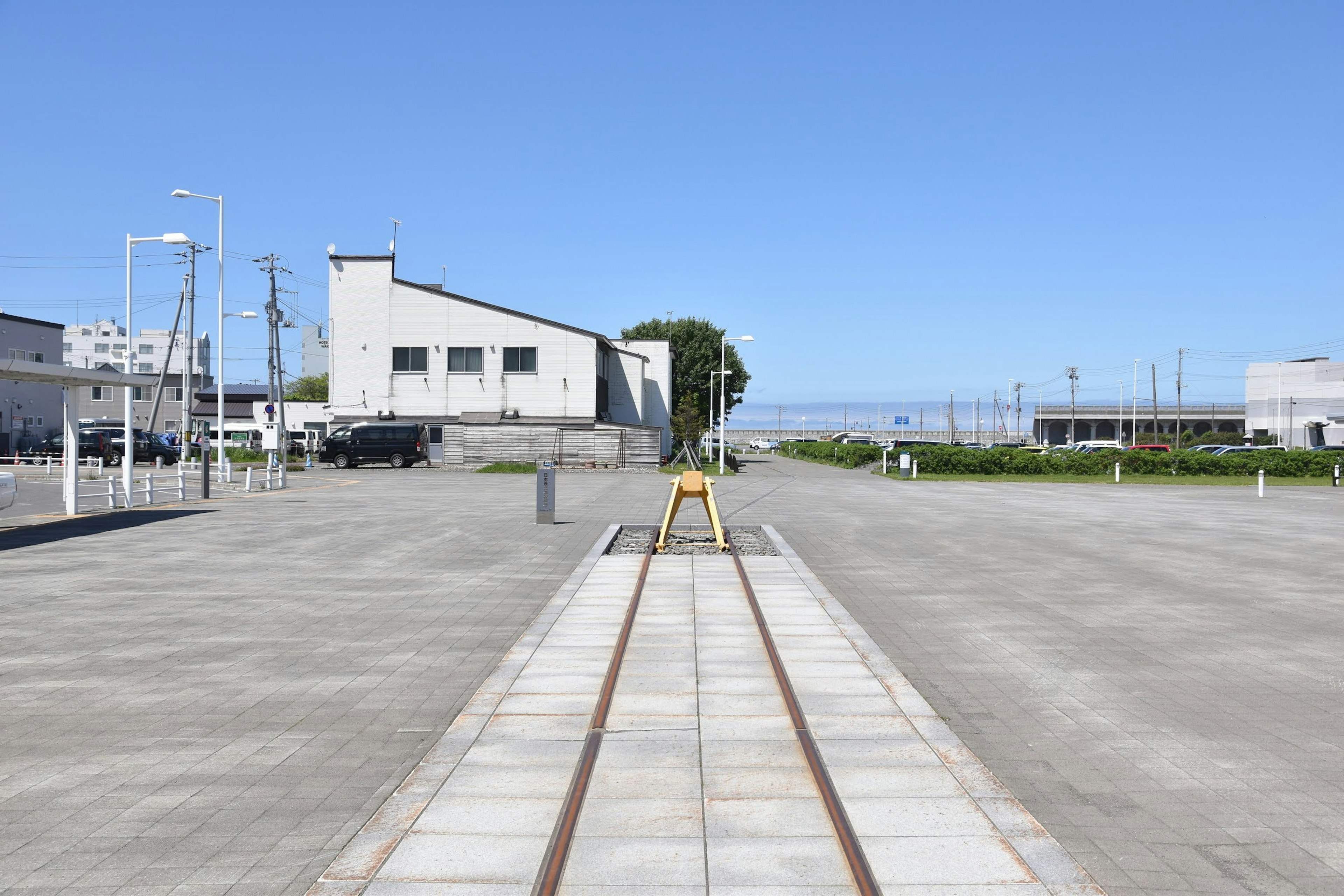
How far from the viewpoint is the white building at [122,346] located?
121688mm

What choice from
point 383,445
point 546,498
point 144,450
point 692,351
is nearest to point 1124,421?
point 692,351

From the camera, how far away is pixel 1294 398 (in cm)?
10450

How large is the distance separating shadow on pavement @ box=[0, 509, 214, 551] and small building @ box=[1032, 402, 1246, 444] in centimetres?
11258

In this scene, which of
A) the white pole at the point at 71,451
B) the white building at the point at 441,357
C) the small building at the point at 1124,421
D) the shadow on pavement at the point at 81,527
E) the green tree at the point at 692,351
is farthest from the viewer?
the small building at the point at 1124,421

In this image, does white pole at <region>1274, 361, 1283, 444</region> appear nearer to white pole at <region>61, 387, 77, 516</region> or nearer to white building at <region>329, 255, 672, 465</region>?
white building at <region>329, 255, 672, 465</region>

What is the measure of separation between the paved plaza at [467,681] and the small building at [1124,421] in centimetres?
11378

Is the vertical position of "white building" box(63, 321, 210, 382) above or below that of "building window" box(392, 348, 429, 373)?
above

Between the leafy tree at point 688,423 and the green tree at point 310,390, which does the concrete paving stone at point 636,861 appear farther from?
the green tree at point 310,390

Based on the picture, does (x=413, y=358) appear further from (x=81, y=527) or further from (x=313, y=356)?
(x=313, y=356)

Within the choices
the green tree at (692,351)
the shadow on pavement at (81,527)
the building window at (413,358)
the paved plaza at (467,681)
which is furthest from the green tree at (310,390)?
the paved plaza at (467,681)

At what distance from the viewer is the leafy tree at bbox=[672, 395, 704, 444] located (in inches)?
2176

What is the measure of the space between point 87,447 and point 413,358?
51.6ft

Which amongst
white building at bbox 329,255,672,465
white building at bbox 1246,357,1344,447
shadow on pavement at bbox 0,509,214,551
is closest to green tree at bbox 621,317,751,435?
white building at bbox 329,255,672,465

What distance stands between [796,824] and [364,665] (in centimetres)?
464
